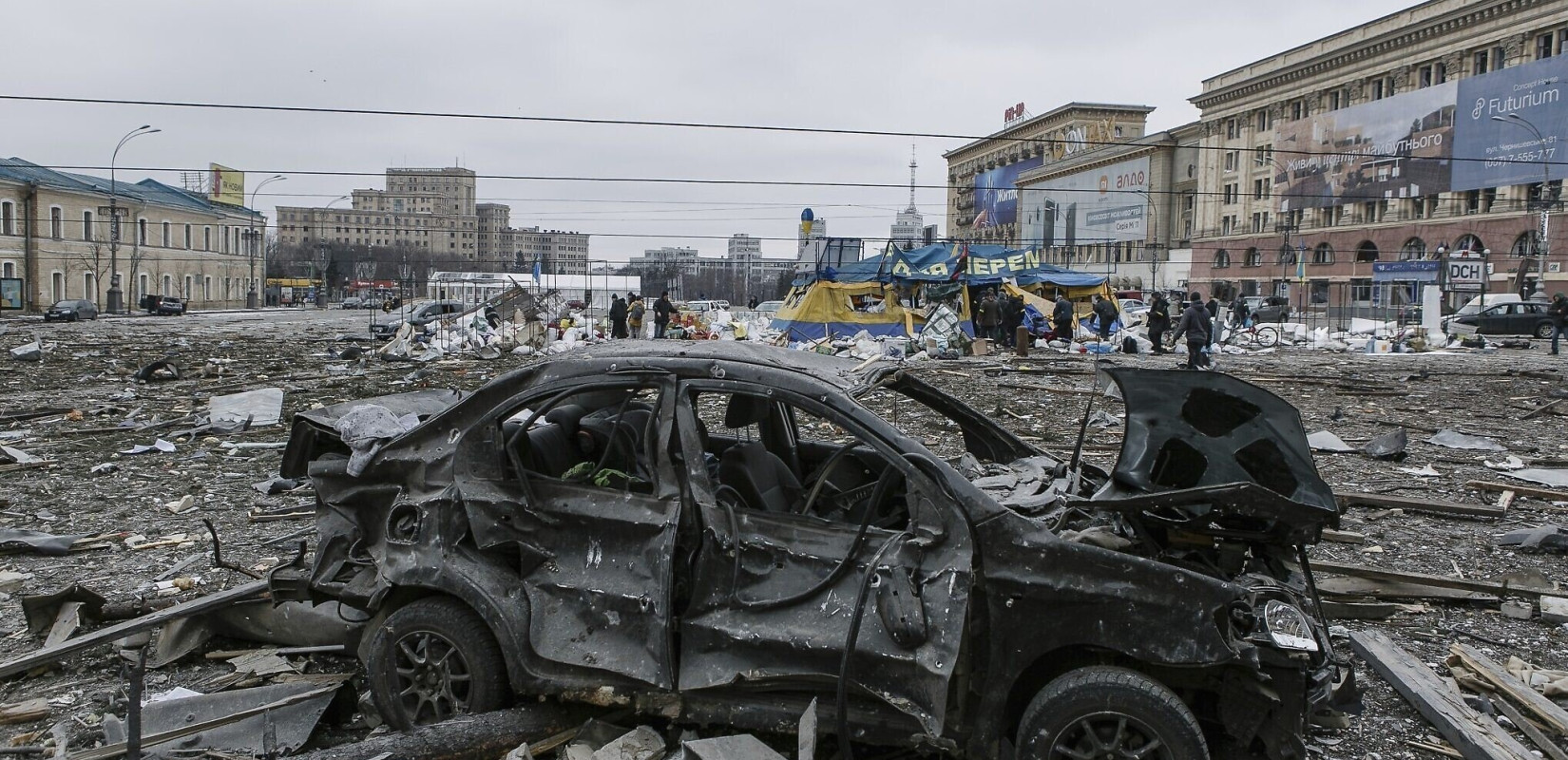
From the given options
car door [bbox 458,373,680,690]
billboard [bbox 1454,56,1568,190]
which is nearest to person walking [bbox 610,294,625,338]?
car door [bbox 458,373,680,690]

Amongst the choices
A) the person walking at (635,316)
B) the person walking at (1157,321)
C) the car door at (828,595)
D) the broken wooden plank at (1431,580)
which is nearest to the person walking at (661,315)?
the person walking at (635,316)

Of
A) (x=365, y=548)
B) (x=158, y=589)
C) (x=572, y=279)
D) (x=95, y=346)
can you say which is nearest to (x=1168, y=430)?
(x=365, y=548)

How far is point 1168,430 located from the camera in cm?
436

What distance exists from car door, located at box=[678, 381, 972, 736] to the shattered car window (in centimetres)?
28

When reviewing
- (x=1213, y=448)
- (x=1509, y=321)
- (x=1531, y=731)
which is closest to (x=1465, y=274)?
(x=1509, y=321)

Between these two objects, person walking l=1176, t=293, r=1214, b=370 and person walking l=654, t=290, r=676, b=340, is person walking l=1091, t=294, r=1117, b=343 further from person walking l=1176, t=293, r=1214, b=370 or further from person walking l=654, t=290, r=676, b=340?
person walking l=654, t=290, r=676, b=340

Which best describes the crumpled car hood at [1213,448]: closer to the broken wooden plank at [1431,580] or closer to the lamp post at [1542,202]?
the broken wooden plank at [1431,580]

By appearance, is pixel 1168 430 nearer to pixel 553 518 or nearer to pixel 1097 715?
pixel 1097 715

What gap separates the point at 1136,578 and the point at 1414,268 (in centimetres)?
4469

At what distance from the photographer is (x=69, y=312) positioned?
42.6 meters

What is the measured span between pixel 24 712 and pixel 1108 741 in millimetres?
4363

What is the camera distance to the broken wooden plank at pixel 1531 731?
4.03 m

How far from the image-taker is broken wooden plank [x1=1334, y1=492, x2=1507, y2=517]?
314 inches

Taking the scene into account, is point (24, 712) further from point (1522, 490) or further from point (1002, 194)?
point (1002, 194)
